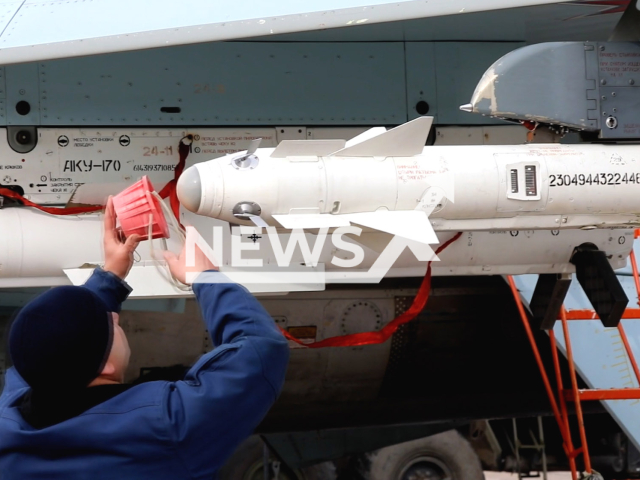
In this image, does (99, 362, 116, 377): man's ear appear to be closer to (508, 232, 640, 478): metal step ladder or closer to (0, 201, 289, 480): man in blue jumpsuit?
(0, 201, 289, 480): man in blue jumpsuit

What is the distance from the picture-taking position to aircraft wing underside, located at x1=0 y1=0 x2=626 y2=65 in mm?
4215

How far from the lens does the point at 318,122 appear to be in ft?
18.9

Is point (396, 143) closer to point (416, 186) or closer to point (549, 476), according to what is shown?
point (416, 186)

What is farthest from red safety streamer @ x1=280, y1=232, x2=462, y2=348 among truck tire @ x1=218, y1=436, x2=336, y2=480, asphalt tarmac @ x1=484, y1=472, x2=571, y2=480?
asphalt tarmac @ x1=484, y1=472, x2=571, y2=480

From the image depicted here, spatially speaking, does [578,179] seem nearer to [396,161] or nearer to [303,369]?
[396,161]

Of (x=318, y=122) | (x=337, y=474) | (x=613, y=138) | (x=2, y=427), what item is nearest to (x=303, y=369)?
(x=337, y=474)

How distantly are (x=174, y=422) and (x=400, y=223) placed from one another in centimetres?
238

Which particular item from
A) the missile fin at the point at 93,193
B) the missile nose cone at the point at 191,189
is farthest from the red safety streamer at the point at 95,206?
the missile nose cone at the point at 191,189

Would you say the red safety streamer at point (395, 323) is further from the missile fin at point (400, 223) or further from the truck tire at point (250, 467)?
the truck tire at point (250, 467)

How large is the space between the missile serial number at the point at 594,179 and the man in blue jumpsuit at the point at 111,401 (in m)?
2.76

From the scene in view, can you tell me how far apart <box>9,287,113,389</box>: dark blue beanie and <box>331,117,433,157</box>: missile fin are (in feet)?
7.93

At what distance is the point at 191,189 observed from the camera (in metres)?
4.11

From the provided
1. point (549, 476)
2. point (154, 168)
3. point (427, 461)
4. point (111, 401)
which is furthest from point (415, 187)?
point (549, 476)

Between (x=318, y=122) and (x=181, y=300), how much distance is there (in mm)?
1552
